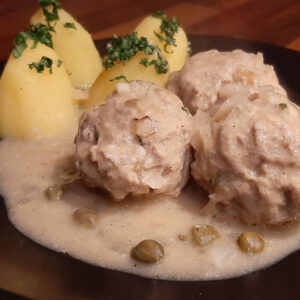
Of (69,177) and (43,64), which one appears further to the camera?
(43,64)

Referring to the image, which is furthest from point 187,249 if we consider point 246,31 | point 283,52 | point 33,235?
point 246,31

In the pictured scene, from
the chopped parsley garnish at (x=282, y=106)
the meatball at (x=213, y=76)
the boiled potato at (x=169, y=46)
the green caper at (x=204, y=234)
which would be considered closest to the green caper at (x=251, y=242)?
the green caper at (x=204, y=234)

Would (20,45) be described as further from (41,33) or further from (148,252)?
(148,252)

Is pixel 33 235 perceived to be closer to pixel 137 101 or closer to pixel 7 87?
pixel 137 101

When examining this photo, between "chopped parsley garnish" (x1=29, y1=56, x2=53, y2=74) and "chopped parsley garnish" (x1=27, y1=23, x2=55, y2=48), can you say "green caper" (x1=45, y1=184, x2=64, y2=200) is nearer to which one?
"chopped parsley garnish" (x1=29, y1=56, x2=53, y2=74)

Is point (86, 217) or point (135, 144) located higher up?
point (135, 144)

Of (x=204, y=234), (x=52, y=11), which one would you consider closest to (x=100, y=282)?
(x=204, y=234)

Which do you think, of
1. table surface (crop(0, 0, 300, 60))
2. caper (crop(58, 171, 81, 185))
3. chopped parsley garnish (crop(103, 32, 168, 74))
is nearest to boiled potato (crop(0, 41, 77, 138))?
chopped parsley garnish (crop(103, 32, 168, 74))

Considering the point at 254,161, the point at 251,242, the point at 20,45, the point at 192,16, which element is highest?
the point at 20,45
